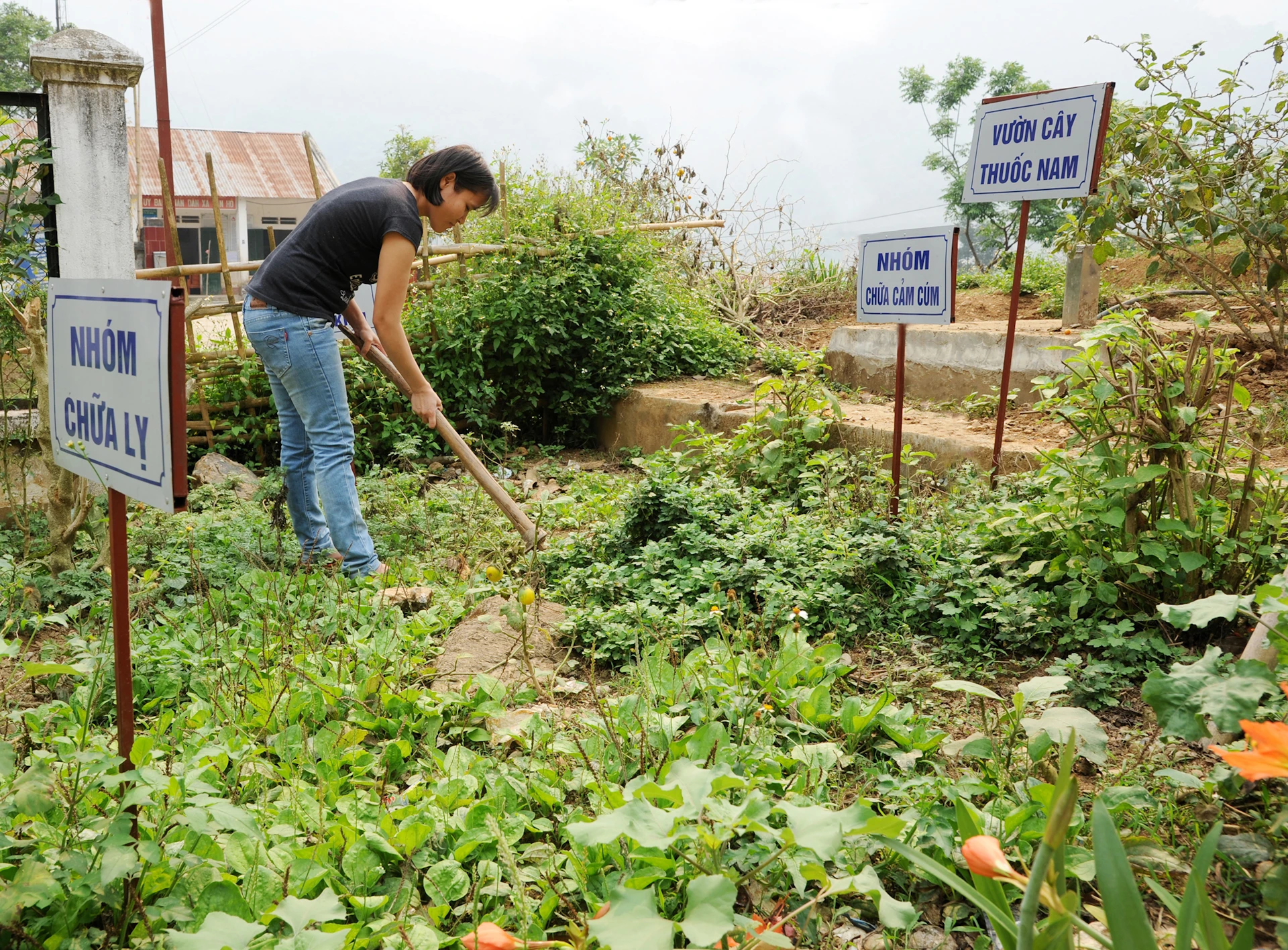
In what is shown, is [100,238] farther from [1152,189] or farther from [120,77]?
[1152,189]

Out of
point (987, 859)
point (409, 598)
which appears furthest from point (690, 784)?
point (409, 598)

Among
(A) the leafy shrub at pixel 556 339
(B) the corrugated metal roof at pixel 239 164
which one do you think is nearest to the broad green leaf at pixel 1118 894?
(A) the leafy shrub at pixel 556 339

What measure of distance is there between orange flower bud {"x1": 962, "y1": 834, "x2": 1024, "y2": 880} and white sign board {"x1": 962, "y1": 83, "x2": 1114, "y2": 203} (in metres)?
3.45

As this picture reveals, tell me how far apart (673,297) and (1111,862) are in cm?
698

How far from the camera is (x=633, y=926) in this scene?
1181 mm

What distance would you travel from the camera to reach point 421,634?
10.1 ft

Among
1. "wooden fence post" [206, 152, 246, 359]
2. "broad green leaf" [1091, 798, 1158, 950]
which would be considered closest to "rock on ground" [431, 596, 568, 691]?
"broad green leaf" [1091, 798, 1158, 950]

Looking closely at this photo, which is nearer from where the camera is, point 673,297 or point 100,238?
point 100,238

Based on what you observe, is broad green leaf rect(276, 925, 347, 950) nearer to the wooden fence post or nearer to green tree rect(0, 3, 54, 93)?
the wooden fence post

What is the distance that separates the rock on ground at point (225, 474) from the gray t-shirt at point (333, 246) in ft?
5.80

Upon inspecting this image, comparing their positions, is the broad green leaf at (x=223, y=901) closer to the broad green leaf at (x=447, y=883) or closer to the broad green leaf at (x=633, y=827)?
the broad green leaf at (x=447, y=883)

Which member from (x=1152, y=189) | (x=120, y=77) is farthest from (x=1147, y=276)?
(x=120, y=77)

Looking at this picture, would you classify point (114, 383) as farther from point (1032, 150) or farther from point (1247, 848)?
point (1032, 150)

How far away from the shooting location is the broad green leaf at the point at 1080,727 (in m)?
1.84
